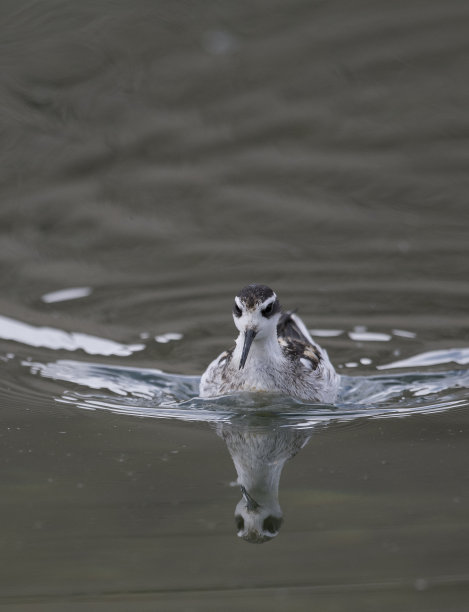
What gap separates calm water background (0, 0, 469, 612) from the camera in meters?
6.16

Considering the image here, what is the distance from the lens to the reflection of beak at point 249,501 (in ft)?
22.7

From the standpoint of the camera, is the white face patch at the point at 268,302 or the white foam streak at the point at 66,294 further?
the white foam streak at the point at 66,294

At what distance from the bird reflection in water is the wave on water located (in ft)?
0.90

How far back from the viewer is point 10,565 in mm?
6055

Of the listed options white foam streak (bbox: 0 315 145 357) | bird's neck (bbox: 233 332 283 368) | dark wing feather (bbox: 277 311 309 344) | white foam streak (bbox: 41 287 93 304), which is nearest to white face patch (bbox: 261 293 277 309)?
bird's neck (bbox: 233 332 283 368)

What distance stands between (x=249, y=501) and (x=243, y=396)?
2582 millimetres

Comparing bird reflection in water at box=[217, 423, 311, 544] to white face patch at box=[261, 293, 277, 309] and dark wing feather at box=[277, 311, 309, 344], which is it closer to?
white face patch at box=[261, 293, 277, 309]

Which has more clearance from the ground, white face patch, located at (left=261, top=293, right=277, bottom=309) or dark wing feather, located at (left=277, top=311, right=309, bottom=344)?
dark wing feather, located at (left=277, top=311, right=309, bottom=344)

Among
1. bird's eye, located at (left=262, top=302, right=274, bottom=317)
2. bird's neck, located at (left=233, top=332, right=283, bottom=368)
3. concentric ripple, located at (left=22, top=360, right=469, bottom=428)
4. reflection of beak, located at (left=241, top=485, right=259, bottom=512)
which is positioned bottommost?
reflection of beak, located at (left=241, top=485, right=259, bottom=512)

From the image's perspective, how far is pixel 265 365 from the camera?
962 centimetres

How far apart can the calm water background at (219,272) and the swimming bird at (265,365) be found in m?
0.71

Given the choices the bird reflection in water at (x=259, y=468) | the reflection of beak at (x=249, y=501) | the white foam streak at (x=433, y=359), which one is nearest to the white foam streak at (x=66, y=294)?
the white foam streak at (x=433, y=359)

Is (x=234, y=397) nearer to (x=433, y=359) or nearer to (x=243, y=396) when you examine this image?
(x=243, y=396)

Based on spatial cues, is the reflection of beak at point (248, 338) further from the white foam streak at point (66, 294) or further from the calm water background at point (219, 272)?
the white foam streak at point (66, 294)
